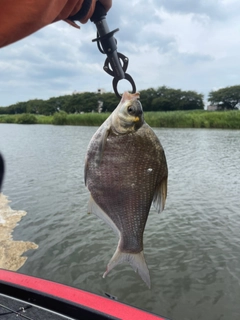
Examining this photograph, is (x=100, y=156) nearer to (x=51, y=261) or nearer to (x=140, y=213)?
(x=140, y=213)

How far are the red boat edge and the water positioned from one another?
258 cm

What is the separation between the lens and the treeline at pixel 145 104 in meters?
40.7

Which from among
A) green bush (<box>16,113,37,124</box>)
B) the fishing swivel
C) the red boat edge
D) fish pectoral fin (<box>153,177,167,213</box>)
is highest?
the fishing swivel

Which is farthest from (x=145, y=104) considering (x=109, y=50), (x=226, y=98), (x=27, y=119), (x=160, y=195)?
(x=160, y=195)

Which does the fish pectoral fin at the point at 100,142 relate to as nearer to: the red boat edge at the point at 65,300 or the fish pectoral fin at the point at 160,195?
the fish pectoral fin at the point at 160,195

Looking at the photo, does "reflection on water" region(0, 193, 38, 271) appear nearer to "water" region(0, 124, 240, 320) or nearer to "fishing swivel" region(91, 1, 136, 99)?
"water" region(0, 124, 240, 320)

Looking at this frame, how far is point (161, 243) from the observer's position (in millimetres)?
7008

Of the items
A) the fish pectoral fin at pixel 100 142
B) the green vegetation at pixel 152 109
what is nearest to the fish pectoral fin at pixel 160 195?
the fish pectoral fin at pixel 100 142

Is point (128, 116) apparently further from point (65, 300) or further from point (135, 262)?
point (65, 300)

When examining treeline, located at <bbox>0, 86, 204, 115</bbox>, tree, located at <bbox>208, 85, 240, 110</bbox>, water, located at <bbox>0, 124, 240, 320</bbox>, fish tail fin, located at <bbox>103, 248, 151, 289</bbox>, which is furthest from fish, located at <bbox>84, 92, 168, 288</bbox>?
tree, located at <bbox>208, 85, 240, 110</bbox>

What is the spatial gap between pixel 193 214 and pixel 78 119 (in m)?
32.2

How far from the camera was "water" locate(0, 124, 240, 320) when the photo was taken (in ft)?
17.1

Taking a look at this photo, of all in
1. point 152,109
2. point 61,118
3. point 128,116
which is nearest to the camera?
point 128,116

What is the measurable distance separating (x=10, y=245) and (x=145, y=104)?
33457 mm
